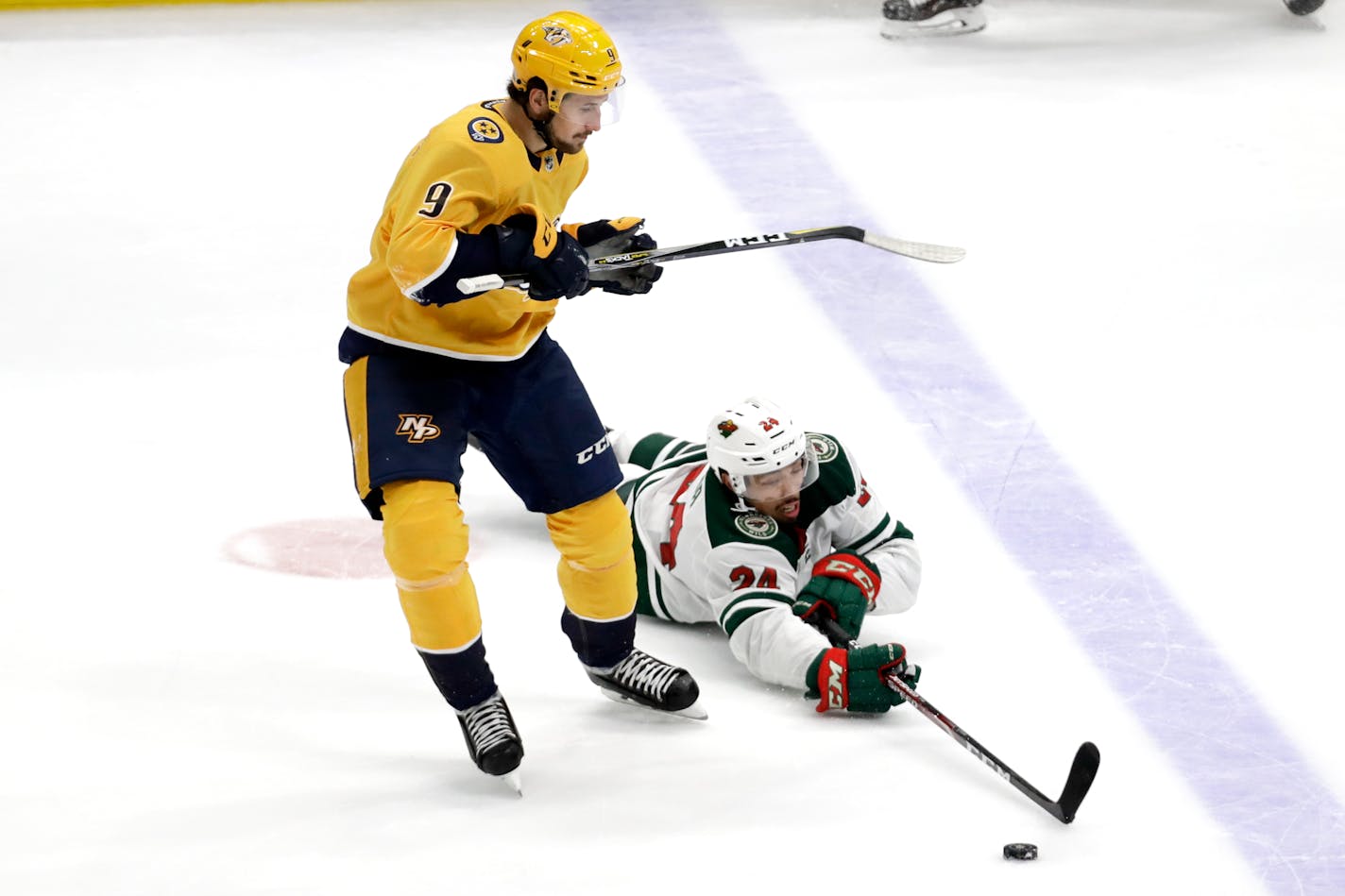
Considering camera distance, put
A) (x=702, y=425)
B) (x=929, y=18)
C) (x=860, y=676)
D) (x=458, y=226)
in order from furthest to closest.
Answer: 1. (x=929, y=18)
2. (x=702, y=425)
3. (x=860, y=676)
4. (x=458, y=226)

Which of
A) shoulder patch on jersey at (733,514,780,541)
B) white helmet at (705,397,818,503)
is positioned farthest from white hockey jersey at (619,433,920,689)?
white helmet at (705,397,818,503)

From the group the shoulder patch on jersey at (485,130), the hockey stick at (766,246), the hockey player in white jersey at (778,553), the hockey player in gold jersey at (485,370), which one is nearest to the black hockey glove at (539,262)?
the hockey player in gold jersey at (485,370)

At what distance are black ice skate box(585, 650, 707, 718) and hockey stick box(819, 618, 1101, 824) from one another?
0.98 feet

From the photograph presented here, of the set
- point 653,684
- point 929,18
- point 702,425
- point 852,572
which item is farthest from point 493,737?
point 929,18

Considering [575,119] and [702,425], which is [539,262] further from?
[702,425]

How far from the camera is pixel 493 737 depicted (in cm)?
334

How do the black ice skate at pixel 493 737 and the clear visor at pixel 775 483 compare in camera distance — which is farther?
the clear visor at pixel 775 483

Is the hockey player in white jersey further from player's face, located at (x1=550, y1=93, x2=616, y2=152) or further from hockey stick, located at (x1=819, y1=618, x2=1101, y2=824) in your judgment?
player's face, located at (x1=550, y1=93, x2=616, y2=152)

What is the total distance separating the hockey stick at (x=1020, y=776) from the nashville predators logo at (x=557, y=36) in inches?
45.3

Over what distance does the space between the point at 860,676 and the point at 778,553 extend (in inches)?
11.8

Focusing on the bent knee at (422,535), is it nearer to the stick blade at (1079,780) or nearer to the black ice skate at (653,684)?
the black ice skate at (653,684)

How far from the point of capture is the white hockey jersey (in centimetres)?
361

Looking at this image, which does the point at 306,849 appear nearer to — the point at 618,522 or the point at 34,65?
the point at 618,522

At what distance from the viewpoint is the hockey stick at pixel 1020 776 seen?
10.5 ft
